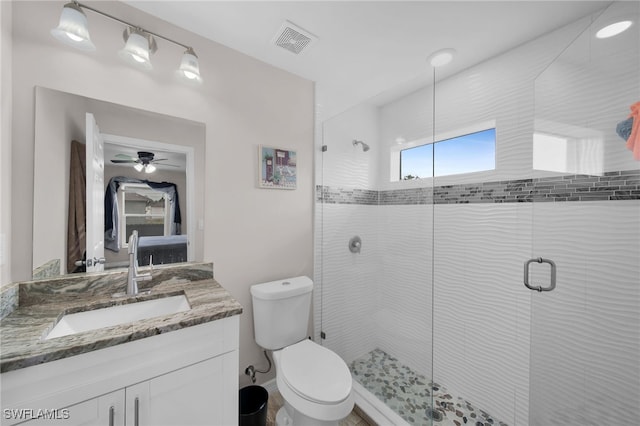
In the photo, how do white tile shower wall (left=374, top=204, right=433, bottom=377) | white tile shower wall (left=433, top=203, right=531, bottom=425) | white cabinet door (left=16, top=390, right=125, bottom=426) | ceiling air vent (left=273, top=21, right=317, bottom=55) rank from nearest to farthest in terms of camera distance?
white cabinet door (left=16, top=390, right=125, bottom=426) → ceiling air vent (left=273, top=21, right=317, bottom=55) → white tile shower wall (left=433, top=203, right=531, bottom=425) → white tile shower wall (left=374, top=204, right=433, bottom=377)

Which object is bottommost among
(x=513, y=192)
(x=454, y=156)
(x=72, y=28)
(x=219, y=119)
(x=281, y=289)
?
(x=281, y=289)

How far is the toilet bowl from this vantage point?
1134 millimetres

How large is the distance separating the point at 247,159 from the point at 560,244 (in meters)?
1.92

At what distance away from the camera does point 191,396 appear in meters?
0.99

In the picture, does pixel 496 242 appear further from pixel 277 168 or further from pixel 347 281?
pixel 277 168

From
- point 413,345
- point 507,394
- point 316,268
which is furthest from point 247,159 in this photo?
point 507,394

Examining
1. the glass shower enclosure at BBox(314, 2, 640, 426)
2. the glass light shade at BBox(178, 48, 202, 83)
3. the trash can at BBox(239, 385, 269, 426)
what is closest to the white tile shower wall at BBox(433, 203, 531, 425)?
the glass shower enclosure at BBox(314, 2, 640, 426)

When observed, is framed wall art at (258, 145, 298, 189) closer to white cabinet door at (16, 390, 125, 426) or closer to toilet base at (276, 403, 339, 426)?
white cabinet door at (16, 390, 125, 426)

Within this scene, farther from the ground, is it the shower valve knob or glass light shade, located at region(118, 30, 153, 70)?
glass light shade, located at region(118, 30, 153, 70)

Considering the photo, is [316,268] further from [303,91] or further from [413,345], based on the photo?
[303,91]

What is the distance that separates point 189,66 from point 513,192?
2.12 m

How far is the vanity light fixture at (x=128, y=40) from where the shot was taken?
3.45 ft

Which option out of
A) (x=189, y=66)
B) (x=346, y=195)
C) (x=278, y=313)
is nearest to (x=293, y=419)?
(x=278, y=313)

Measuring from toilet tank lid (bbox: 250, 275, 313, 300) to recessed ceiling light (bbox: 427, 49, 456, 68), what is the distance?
5.87 feet
